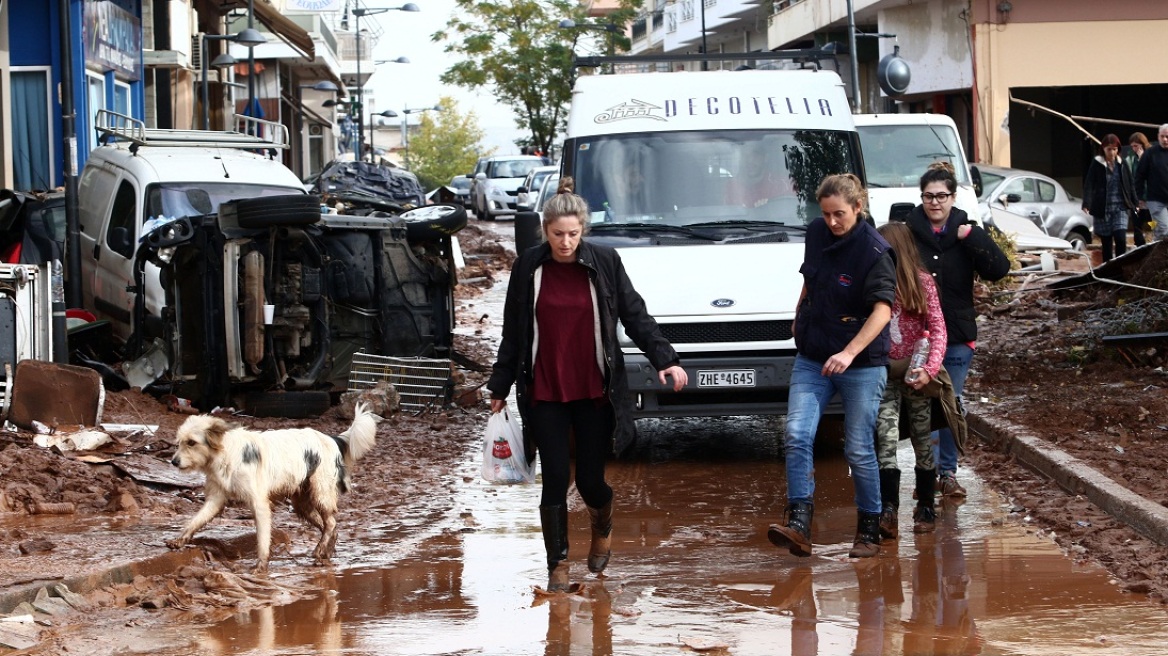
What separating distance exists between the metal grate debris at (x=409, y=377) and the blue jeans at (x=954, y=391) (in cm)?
465

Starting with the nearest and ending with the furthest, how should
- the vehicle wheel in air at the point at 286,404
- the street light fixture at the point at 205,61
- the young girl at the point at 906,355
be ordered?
1. the young girl at the point at 906,355
2. the vehicle wheel in air at the point at 286,404
3. the street light fixture at the point at 205,61

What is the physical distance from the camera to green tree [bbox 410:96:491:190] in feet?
346

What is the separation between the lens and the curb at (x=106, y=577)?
6012 mm

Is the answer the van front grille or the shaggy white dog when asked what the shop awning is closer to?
the van front grille

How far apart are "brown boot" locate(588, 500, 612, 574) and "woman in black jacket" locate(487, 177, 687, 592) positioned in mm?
122

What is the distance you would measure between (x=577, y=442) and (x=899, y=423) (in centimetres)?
206

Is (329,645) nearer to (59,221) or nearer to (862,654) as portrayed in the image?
(862,654)

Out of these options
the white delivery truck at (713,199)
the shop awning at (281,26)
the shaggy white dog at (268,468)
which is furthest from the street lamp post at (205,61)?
the shaggy white dog at (268,468)

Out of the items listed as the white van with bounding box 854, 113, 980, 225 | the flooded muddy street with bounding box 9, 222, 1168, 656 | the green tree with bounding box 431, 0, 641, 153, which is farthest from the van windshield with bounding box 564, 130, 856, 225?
the green tree with bounding box 431, 0, 641, 153

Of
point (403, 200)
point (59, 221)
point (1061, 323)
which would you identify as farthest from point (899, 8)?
point (59, 221)

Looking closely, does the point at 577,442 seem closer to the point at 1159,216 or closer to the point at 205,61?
the point at 1159,216

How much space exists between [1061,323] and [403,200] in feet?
54.0

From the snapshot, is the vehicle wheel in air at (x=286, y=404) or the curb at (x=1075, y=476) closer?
the curb at (x=1075, y=476)

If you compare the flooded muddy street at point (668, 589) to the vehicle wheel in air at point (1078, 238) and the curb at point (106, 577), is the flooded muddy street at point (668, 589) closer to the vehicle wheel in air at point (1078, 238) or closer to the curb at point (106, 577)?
the curb at point (106, 577)
